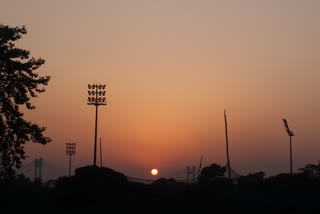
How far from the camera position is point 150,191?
59156mm

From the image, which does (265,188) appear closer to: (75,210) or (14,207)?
(75,210)

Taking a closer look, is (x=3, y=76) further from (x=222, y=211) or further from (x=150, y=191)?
(x=150, y=191)

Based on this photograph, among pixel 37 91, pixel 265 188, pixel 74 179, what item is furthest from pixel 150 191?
pixel 37 91

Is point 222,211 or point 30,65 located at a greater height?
point 30,65

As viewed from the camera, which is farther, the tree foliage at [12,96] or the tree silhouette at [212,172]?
the tree silhouette at [212,172]

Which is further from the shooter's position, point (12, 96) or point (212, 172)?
point (212, 172)

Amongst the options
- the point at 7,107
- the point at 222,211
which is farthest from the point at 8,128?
the point at 222,211

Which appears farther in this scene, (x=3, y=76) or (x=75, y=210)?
(x=75, y=210)

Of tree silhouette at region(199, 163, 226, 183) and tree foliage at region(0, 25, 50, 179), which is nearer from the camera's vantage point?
tree foliage at region(0, 25, 50, 179)

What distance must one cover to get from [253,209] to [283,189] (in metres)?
7.28

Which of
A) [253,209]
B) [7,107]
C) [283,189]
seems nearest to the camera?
[7,107]

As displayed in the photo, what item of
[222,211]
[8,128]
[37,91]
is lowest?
[222,211]

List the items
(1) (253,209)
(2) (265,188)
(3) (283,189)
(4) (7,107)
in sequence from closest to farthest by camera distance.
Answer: (4) (7,107)
(1) (253,209)
(3) (283,189)
(2) (265,188)

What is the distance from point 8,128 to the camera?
108 ft
